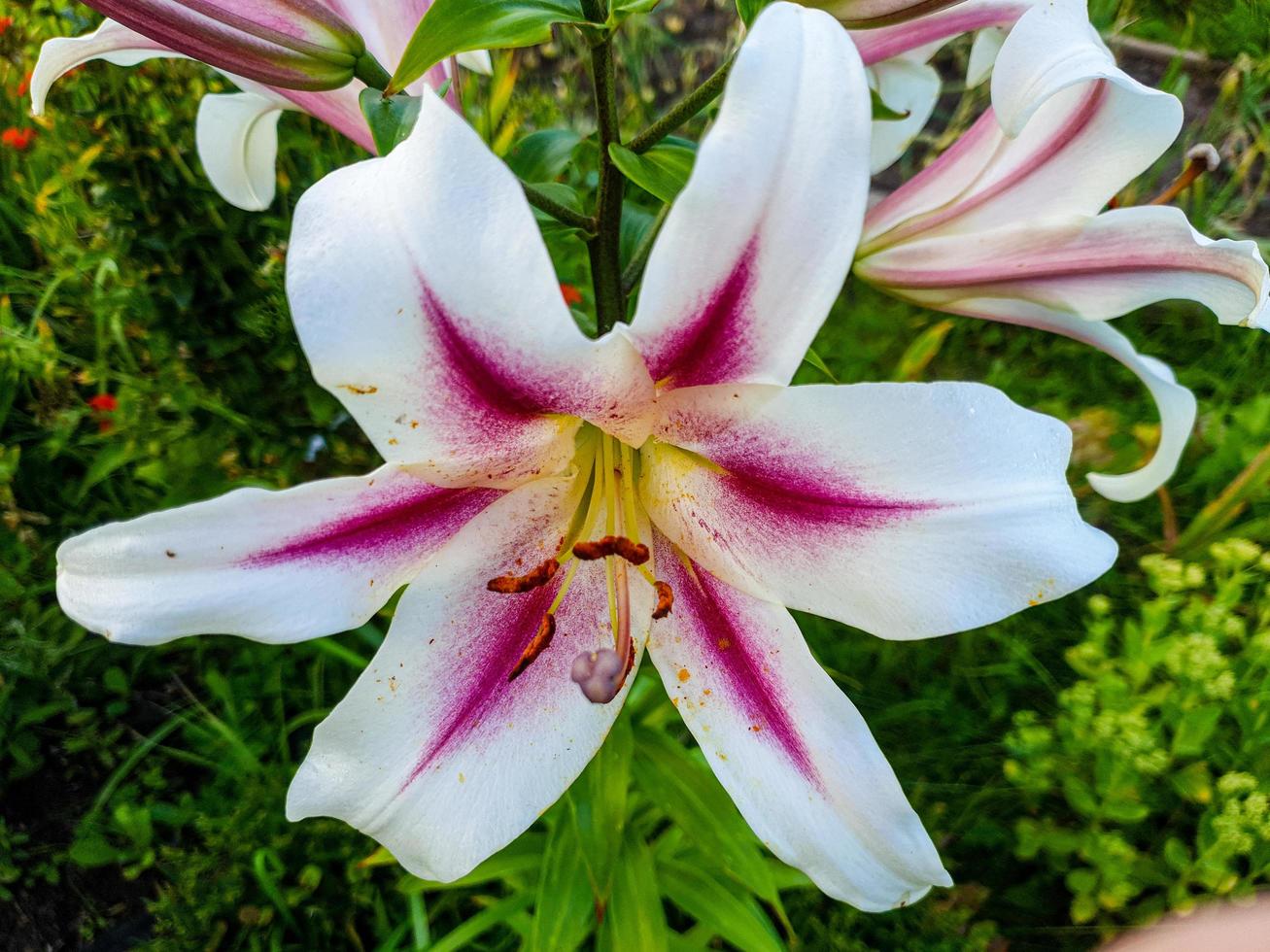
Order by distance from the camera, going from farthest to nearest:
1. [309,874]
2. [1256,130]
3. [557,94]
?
[557,94]
[1256,130]
[309,874]

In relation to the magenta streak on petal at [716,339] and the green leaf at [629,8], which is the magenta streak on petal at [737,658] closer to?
the magenta streak on petal at [716,339]

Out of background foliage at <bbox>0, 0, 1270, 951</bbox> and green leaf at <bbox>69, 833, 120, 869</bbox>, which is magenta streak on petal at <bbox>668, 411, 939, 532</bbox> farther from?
green leaf at <bbox>69, 833, 120, 869</bbox>

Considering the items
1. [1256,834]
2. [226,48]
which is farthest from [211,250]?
[1256,834]

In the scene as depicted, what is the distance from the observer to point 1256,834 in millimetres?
1176

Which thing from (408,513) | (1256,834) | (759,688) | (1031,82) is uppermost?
(1031,82)

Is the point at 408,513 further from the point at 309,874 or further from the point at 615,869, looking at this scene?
the point at 309,874

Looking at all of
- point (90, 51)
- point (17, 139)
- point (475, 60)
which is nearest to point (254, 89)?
point (90, 51)

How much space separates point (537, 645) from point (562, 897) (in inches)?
21.8

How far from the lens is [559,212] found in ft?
2.33

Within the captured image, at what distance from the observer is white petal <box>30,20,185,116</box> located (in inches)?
24.9

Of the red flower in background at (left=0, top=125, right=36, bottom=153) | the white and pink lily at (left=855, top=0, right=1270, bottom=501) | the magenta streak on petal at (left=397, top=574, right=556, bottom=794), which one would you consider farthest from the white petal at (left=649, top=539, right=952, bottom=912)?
the red flower in background at (left=0, top=125, right=36, bottom=153)

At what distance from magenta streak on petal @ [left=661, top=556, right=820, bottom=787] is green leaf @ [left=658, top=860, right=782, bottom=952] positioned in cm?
56

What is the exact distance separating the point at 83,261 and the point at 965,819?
175 cm

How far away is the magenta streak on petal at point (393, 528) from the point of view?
0.51 metres
